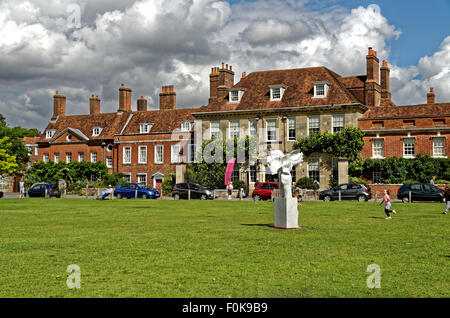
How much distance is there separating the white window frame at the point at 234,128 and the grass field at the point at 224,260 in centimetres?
3338

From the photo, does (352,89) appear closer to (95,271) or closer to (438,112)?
(438,112)

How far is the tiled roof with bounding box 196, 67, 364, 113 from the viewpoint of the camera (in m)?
48.5

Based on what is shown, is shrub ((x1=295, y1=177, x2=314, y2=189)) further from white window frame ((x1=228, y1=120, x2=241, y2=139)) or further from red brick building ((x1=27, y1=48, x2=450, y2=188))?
white window frame ((x1=228, y1=120, x2=241, y2=139))

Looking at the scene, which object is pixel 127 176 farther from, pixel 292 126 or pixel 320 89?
pixel 320 89

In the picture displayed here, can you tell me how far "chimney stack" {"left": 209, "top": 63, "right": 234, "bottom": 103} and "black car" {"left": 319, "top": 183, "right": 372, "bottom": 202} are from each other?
744 inches

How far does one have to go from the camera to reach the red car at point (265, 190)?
41094 mm

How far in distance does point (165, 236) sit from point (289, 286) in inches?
293

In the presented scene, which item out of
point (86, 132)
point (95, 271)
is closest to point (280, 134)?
point (86, 132)

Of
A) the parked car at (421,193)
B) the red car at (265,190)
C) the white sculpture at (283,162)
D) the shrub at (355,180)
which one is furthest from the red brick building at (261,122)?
the white sculpture at (283,162)

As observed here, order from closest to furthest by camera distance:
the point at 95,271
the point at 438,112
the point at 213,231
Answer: the point at 95,271 → the point at 213,231 → the point at 438,112

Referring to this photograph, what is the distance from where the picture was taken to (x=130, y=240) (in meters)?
14.8

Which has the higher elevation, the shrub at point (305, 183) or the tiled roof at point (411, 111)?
the tiled roof at point (411, 111)

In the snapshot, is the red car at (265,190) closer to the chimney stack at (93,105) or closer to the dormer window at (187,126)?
the dormer window at (187,126)

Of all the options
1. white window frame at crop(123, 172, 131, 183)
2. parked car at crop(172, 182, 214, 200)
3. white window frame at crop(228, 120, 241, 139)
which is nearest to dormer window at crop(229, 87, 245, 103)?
white window frame at crop(228, 120, 241, 139)
